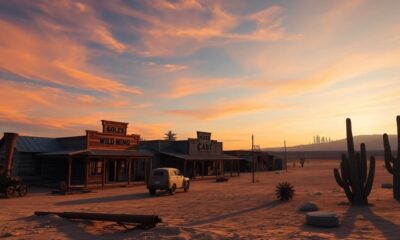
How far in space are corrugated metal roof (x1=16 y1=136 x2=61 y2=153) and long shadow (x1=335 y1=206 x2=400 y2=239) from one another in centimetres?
2615

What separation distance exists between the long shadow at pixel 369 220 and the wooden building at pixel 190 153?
79.4ft

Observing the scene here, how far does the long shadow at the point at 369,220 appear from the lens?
454 inches

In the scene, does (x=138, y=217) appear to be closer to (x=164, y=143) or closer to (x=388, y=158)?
(x=388, y=158)

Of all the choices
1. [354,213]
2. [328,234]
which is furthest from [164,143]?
[328,234]

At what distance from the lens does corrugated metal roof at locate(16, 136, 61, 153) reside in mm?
32250

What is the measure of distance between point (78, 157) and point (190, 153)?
14798 millimetres

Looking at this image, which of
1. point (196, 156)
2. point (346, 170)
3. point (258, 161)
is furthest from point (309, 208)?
point (258, 161)

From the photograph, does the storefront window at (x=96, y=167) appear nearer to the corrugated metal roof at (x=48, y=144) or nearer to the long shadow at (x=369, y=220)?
the corrugated metal roof at (x=48, y=144)

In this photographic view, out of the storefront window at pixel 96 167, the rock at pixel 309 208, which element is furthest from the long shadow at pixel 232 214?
the storefront window at pixel 96 167

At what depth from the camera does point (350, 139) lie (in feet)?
66.4

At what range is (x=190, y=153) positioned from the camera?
144 feet

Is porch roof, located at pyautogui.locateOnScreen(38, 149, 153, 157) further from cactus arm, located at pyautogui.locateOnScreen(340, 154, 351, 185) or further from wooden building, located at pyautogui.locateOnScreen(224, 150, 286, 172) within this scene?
wooden building, located at pyautogui.locateOnScreen(224, 150, 286, 172)

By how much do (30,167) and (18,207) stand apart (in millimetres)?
15270

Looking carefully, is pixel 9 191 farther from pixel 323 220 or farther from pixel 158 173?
pixel 323 220
